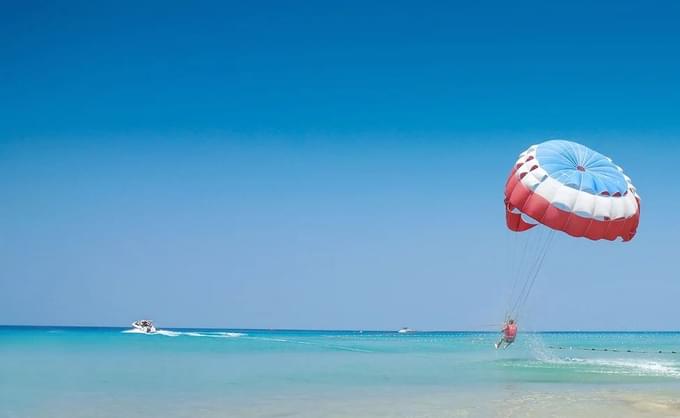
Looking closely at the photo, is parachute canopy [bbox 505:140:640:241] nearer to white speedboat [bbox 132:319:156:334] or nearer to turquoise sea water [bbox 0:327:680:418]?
turquoise sea water [bbox 0:327:680:418]

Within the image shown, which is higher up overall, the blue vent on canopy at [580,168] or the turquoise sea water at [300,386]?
the blue vent on canopy at [580,168]

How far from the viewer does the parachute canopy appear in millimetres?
16516

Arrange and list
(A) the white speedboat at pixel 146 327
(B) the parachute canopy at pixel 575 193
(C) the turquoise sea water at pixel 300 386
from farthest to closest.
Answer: (A) the white speedboat at pixel 146 327 < (B) the parachute canopy at pixel 575 193 < (C) the turquoise sea water at pixel 300 386

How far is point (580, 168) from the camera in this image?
17.3 meters

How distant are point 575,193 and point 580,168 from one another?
99 centimetres

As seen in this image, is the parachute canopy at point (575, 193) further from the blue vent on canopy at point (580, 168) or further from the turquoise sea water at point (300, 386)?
the turquoise sea water at point (300, 386)

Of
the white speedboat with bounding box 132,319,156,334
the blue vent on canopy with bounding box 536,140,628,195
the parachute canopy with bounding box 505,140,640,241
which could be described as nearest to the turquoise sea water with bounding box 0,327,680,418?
the parachute canopy with bounding box 505,140,640,241

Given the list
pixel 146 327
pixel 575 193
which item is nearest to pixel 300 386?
pixel 575 193

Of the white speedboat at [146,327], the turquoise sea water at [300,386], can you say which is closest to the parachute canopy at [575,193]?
the turquoise sea water at [300,386]

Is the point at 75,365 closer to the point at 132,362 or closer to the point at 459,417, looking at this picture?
the point at 132,362

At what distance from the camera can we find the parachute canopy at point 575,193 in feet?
54.2

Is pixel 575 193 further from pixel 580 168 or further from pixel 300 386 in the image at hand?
pixel 300 386

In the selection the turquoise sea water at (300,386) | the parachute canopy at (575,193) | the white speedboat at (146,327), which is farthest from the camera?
the white speedboat at (146,327)

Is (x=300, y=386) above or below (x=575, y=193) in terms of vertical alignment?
below
